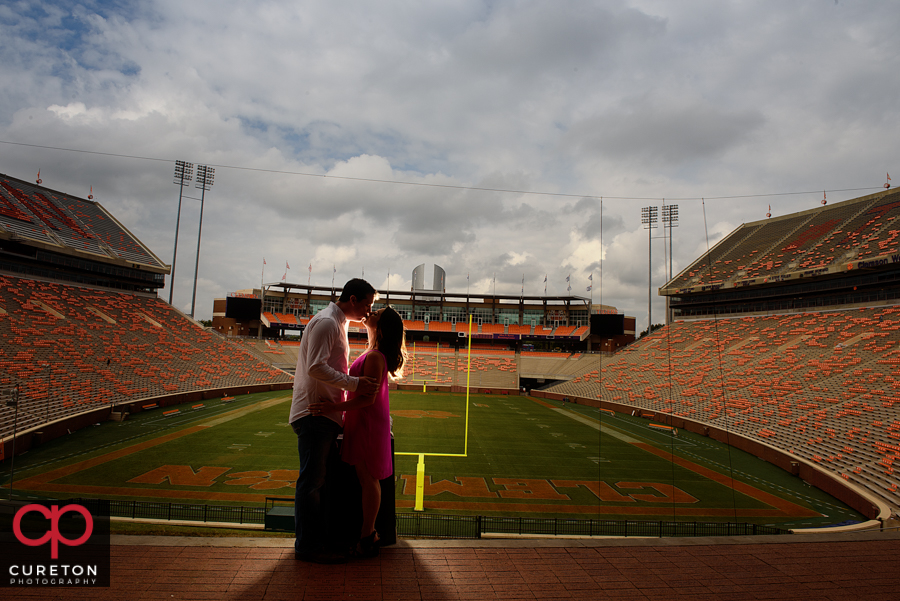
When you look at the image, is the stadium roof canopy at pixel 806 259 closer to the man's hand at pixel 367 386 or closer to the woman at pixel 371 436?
the woman at pixel 371 436

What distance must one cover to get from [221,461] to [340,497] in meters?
16.0

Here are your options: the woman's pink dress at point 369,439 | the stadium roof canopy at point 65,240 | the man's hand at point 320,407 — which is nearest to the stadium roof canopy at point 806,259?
the woman's pink dress at point 369,439

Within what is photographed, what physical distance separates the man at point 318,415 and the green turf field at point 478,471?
33.3ft

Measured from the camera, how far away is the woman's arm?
124 inches

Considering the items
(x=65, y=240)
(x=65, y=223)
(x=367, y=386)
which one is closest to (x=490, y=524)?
(x=367, y=386)

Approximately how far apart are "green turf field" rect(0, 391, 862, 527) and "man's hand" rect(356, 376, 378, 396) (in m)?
10.6

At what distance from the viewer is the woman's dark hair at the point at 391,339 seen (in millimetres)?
3455

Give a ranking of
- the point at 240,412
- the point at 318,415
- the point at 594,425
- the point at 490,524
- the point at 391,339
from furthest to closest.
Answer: the point at 594,425
the point at 240,412
the point at 490,524
the point at 391,339
the point at 318,415

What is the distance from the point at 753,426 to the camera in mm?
21812

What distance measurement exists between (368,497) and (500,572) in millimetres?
1125

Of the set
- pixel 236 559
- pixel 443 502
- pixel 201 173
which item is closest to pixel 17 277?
pixel 201 173

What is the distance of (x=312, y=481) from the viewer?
3.24m

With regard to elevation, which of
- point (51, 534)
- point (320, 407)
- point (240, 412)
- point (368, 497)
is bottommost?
point (240, 412)

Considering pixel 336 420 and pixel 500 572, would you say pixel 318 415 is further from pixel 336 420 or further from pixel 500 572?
pixel 500 572
